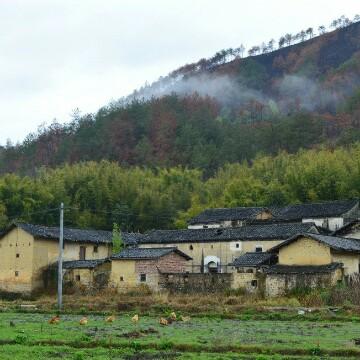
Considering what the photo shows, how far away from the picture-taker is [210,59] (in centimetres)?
→ 18900

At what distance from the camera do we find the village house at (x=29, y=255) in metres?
43.8

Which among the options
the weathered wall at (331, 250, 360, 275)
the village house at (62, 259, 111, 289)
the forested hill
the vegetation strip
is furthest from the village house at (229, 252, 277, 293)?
the forested hill

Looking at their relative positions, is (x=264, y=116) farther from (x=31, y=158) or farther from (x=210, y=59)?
(x=210, y=59)

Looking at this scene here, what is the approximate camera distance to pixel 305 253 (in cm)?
3478

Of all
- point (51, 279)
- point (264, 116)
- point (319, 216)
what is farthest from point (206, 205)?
point (264, 116)

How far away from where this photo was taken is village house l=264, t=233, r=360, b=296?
32281mm

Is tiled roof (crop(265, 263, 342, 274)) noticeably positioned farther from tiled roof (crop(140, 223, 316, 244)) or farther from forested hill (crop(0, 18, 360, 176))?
forested hill (crop(0, 18, 360, 176))

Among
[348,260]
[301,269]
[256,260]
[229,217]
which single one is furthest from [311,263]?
[229,217]

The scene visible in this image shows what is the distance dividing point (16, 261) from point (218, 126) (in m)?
68.2

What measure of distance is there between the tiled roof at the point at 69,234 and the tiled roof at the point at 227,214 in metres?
8.57

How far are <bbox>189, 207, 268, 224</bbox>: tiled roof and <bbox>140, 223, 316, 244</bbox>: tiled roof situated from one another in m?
5.75

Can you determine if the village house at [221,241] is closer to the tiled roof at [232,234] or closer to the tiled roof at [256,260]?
the tiled roof at [232,234]

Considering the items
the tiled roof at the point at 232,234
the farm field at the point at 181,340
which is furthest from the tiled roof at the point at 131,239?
the farm field at the point at 181,340

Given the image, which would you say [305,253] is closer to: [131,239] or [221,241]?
[221,241]
